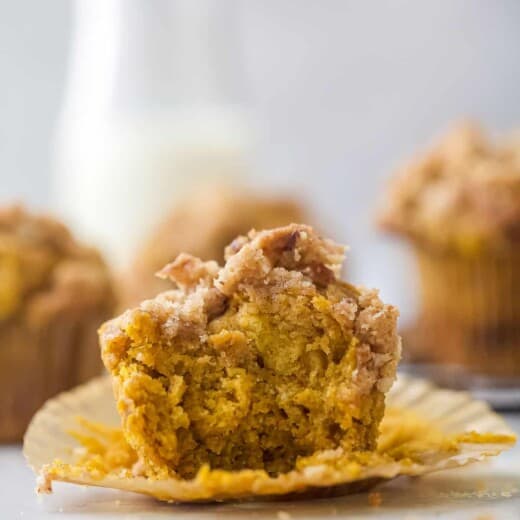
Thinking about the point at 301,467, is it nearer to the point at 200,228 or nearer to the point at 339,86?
the point at 200,228

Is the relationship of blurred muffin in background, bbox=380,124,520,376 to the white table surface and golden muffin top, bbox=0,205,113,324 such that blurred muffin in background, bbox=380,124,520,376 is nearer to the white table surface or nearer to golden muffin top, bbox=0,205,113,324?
golden muffin top, bbox=0,205,113,324

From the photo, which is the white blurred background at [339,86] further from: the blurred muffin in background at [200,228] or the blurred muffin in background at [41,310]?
the blurred muffin in background at [41,310]

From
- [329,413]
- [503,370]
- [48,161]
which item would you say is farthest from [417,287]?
[48,161]

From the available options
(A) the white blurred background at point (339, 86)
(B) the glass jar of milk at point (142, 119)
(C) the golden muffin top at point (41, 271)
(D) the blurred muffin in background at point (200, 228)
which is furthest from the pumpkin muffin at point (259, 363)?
(A) the white blurred background at point (339, 86)

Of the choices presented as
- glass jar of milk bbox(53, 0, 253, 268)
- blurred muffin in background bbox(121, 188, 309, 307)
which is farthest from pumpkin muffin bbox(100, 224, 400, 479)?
glass jar of milk bbox(53, 0, 253, 268)

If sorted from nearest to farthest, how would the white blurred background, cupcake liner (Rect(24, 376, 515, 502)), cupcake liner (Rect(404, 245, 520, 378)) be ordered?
cupcake liner (Rect(24, 376, 515, 502)) < cupcake liner (Rect(404, 245, 520, 378)) < the white blurred background

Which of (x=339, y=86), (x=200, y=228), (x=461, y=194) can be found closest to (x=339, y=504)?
(x=461, y=194)
